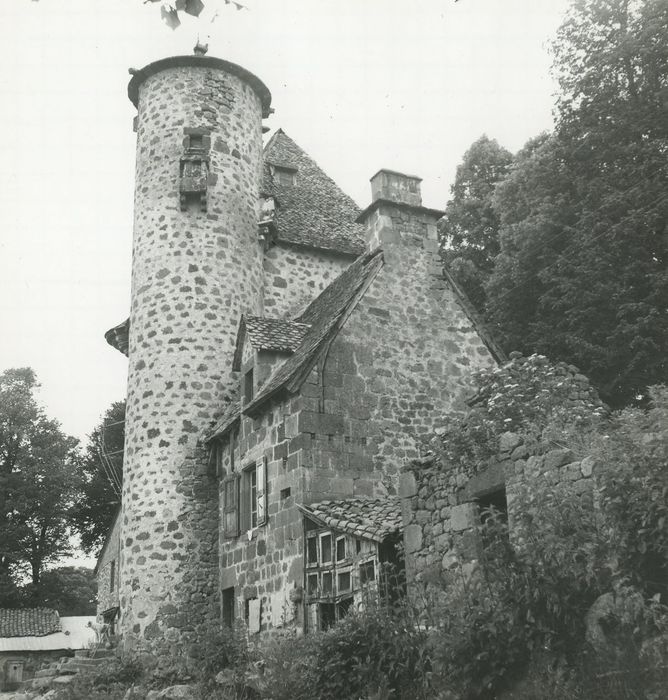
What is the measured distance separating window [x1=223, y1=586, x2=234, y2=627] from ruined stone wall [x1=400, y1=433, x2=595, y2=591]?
23.2ft

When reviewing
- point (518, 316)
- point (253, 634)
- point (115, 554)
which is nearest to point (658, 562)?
point (253, 634)

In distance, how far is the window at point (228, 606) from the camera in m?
17.3

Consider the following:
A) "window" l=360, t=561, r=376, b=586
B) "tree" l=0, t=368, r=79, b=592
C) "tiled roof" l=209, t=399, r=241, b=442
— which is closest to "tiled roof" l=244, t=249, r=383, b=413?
"tiled roof" l=209, t=399, r=241, b=442

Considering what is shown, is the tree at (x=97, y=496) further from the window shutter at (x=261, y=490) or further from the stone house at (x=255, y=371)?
the window shutter at (x=261, y=490)

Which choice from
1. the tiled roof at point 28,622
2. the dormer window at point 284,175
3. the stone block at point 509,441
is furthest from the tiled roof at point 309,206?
the tiled roof at point 28,622

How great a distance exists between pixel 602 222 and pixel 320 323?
8237 mm

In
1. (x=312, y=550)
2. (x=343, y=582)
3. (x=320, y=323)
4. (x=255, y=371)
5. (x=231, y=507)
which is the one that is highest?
(x=320, y=323)

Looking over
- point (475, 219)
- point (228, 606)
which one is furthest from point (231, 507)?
point (475, 219)

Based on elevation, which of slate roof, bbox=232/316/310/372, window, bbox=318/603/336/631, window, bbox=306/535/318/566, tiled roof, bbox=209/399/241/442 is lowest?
window, bbox=318/603/336/631

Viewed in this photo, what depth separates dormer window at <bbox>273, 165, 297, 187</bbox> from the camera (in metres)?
24.7

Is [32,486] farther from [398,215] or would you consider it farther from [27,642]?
[398,215]

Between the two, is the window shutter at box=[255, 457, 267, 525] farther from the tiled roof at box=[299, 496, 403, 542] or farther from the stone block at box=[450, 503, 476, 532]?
the stone block at box=[450, 503, 476, 532]

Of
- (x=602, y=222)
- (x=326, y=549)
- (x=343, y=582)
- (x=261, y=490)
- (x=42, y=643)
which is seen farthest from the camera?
(x=42, y=643)

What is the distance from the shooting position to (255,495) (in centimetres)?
1689
